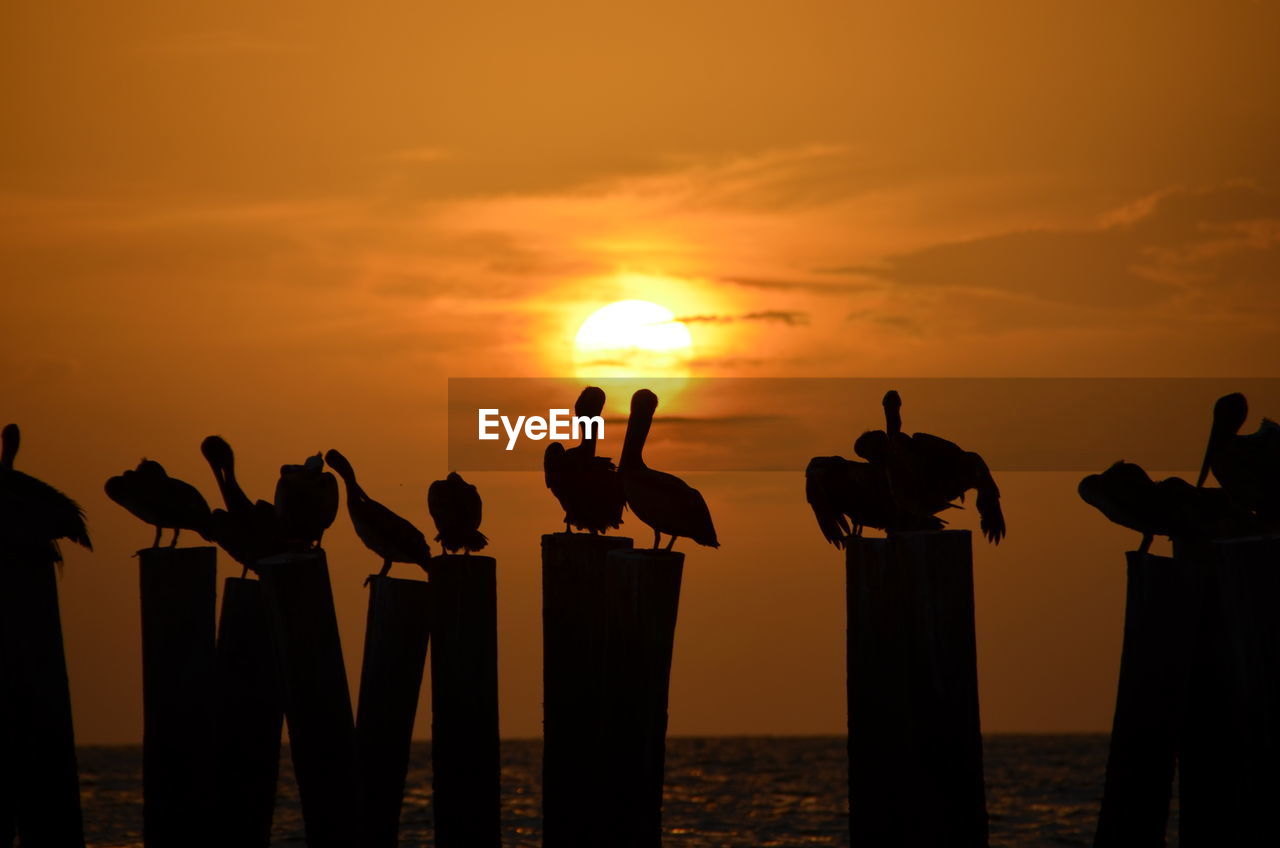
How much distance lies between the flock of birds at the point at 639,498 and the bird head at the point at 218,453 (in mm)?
13

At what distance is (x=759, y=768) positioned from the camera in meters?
75.6

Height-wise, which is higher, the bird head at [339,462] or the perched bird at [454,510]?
the bird head at [339,462]

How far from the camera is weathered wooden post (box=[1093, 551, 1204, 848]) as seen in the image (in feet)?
22.7

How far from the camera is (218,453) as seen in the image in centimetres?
1276

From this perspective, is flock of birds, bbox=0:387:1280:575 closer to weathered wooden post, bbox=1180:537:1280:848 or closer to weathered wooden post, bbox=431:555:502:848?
weathered wooden post, bbox=431:555:502:848

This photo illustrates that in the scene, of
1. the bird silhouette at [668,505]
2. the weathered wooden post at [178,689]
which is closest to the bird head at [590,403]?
the bird silhouette at [668,505]

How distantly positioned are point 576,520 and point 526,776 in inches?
2513

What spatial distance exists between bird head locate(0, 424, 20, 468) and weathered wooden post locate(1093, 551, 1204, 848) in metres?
11.2

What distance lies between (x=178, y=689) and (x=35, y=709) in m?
0.73

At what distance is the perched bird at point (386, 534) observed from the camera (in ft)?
37.2

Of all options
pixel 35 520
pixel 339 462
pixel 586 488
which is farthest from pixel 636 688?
pixel 339 462

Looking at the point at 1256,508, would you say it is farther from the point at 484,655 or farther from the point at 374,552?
the point at 374,552

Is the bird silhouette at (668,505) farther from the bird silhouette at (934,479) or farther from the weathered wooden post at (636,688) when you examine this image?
the weathered wooden post at (636,688)

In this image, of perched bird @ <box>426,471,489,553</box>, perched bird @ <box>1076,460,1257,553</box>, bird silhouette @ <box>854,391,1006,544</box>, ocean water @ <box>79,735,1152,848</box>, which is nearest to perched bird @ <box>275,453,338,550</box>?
perched bird @ <box>426,471,489,553</box>
